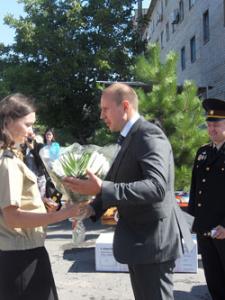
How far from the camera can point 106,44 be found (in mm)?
14094

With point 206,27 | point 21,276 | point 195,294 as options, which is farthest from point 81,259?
point 206,27

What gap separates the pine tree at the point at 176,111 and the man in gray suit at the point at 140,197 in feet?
15.7

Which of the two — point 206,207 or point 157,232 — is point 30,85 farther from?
point 157,232

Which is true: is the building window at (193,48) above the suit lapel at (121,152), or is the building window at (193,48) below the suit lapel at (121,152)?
above

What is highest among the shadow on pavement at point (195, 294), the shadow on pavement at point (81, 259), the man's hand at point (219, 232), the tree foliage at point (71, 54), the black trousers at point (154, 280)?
the tree foliage at point (71, 54)

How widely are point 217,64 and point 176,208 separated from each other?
42.2 feet

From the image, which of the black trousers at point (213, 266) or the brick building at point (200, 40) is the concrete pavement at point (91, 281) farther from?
the brick building at point (200, 40)

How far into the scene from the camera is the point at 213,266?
155 inches

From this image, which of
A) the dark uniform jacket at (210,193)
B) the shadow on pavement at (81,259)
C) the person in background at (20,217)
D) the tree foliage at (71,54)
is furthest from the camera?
the tree foliage at (71,54)

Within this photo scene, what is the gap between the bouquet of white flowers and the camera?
2.44m

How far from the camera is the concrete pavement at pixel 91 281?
4.77 meters

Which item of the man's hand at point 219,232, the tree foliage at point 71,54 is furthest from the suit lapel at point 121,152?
the tree foliage at point 71,54

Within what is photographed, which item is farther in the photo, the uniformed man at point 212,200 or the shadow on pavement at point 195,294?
the shadow on pavement at point 195,294

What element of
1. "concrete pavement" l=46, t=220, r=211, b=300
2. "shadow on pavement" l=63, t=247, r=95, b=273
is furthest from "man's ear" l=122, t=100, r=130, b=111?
"shadow on pavement" l=63, t=247, r=95, b=273
